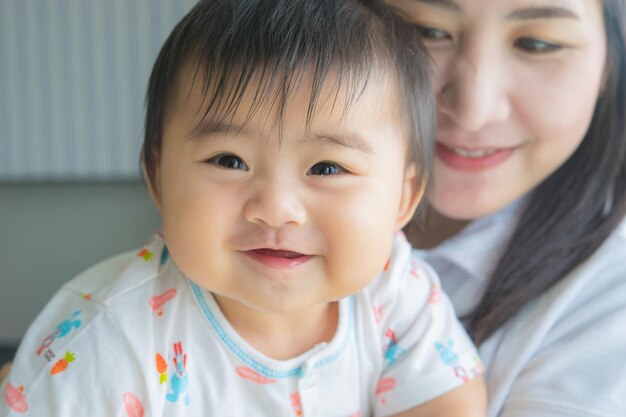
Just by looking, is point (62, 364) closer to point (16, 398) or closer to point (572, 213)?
point (16, 398)

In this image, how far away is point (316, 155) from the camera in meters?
0.89

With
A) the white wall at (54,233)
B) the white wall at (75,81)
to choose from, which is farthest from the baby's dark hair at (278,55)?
the white wall at (54,233)

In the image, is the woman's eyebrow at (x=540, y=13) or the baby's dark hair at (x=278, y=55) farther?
the woman's eyebrow at (x=540, y=13)

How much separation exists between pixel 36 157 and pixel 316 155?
1.50m

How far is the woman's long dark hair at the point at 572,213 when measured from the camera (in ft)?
3.98

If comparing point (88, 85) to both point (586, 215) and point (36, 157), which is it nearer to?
point (36, 157)

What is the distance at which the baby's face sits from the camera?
87cm

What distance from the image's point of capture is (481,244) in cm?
132

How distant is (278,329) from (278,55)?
1.26ft

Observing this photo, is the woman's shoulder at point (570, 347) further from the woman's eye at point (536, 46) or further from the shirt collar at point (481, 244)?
the woman's eye at point (536, 46)

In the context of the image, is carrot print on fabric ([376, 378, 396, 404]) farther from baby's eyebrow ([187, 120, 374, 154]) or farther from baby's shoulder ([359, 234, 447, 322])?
baby's eyebrow ([187, 120, 374, 154])

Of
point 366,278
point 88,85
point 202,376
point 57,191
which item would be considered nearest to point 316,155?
point 366,278

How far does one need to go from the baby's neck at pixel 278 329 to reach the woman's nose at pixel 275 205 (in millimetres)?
198

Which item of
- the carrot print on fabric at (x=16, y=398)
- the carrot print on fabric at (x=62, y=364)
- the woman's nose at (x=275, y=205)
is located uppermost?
the woman's nose at (x=275, y=205)
